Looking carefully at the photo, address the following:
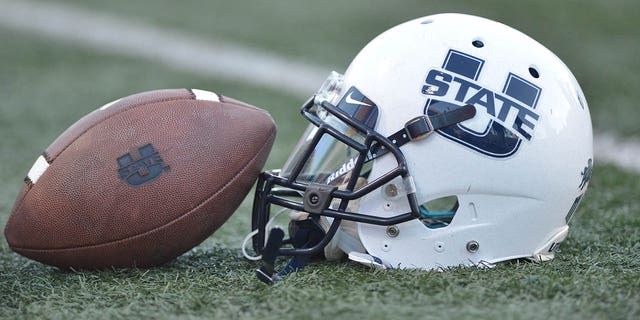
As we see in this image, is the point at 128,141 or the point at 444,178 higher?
the point at 444,178

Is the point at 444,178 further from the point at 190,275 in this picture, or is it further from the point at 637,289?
Result: the point at 190,275

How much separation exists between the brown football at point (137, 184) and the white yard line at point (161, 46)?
4454 mm

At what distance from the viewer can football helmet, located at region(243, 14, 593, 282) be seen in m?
2.86

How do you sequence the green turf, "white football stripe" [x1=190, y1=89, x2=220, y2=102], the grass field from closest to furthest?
the grass field, "white football stripe" [x1=190, y1=89, x2=220, y2=102], the green turf

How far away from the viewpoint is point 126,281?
2.92 meters

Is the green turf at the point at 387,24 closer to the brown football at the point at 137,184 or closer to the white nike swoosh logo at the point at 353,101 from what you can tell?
the white nike swoosh logo at the point at 353,101

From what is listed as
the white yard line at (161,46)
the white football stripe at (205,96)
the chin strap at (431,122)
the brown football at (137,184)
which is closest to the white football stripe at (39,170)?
the brown football at (137,184)

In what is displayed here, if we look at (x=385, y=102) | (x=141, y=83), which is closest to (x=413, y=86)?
(x=385, y=102)

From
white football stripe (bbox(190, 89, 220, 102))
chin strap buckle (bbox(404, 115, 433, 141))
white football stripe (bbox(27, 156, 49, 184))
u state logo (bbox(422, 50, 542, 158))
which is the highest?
u state logo (bbox(422, 50, 542, 158))

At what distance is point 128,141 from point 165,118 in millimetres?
150

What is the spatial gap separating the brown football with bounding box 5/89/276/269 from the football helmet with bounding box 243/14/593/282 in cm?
17

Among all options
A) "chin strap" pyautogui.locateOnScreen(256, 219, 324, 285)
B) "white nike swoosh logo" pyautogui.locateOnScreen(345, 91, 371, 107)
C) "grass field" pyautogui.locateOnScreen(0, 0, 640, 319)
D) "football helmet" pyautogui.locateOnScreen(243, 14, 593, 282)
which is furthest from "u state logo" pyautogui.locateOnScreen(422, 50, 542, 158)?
Answer: "chin strap" pyautogui.locateOnScreen(256, 219, 324, 285)

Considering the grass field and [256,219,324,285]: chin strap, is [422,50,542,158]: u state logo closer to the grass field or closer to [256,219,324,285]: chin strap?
the grass field

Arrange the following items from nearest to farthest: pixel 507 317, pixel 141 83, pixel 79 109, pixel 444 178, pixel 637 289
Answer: pixel 507 317 < pixel 637 289 < pixel 444 178 < pixel 79 109 < pixel 141 83
